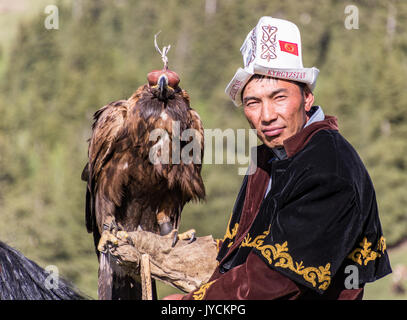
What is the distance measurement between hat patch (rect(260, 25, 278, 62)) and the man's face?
103 mm

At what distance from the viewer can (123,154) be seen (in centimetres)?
507

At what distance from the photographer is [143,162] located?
16.5 ft

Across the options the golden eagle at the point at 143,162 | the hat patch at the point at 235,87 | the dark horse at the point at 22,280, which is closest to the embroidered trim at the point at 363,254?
the hat patch at the point at 235,87

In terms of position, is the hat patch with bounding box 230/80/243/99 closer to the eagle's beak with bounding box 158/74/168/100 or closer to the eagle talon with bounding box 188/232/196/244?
the eagle talon with bounding box 188/232/196/244

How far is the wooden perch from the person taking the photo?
11.7 feet

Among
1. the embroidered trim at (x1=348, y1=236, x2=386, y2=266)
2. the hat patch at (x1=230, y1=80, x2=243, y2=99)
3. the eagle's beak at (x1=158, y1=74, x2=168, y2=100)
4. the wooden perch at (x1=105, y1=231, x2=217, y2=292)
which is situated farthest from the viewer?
the eagle's beak at (x1=158, y1=74, x2=168, y2=100)

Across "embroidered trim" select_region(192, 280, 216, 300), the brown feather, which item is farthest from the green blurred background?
"embroidered trim" select_region(192, 280, 216, 300)

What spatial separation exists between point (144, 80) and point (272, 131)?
114 ft

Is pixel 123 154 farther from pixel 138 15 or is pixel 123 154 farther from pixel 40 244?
pixel 138 15

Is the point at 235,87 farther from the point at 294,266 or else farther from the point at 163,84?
the point at 163,84

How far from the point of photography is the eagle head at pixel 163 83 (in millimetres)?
4773

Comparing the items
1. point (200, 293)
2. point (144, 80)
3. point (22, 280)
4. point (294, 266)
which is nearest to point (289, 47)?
point (294, 266)

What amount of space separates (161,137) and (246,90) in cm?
213
